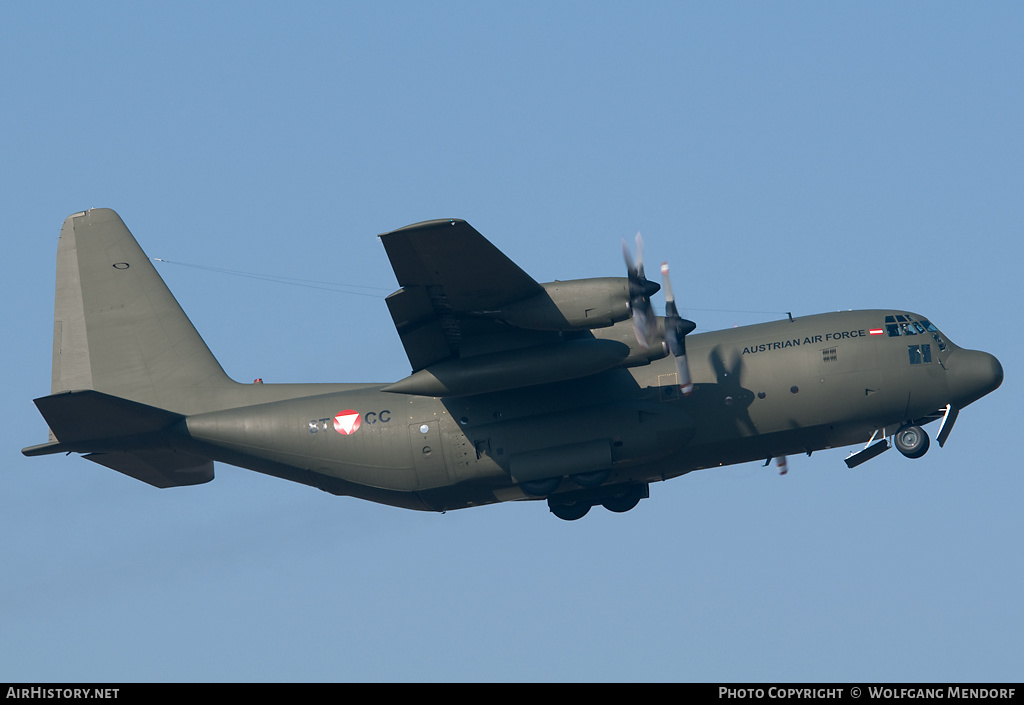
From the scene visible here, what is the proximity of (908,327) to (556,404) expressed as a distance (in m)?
6.56

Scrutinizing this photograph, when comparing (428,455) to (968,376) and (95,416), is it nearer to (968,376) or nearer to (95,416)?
(95,416)

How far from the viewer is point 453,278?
19.7m

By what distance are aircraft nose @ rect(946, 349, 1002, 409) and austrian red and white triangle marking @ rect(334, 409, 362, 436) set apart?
10.7 metres

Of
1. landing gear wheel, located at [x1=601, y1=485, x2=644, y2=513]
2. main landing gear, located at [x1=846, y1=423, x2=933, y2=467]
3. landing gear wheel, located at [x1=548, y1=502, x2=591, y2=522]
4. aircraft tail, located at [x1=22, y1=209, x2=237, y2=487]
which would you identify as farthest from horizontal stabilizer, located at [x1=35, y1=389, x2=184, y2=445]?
main landing gear, located at [x1=846, y1=423, x2=933, y2=467]

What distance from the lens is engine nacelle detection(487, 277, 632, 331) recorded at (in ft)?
64.3

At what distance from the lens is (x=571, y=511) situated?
23.3m

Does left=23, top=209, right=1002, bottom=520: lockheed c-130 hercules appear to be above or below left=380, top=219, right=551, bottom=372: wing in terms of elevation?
below

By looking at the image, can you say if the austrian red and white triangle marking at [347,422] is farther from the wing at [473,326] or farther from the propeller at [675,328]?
the propeller at [675,328]

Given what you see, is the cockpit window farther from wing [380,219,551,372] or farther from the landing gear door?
the landing gear door

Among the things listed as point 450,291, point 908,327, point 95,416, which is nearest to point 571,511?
point 450,291

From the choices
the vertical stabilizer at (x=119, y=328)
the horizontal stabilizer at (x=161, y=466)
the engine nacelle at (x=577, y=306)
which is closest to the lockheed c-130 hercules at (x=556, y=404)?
the engine nacelle at (x=577, y=306)

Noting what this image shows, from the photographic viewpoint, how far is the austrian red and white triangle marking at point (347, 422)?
888 inches

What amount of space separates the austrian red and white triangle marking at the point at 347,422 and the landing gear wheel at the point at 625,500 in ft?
16.1
